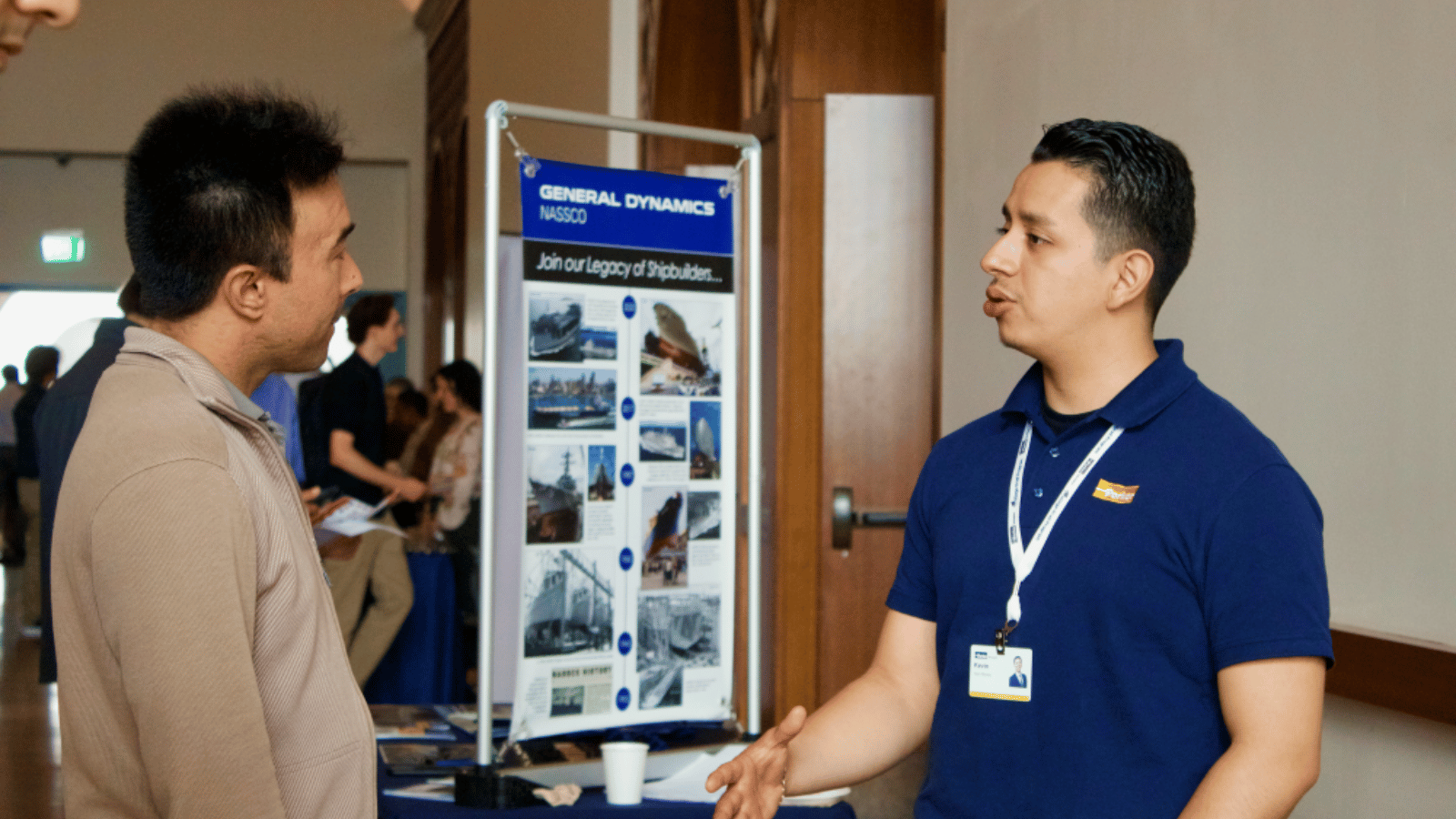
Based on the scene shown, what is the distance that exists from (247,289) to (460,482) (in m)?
4.10

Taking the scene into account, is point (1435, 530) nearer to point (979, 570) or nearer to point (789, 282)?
point (979, 570)

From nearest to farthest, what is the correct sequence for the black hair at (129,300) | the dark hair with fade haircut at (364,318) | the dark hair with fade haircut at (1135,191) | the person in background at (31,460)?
1. the dark hair with fade haircut at (1135,191)
2. the black hair at (129,300)
3. the dark hair with fade haircut at (364,318)
4. the person in background at (31,460)

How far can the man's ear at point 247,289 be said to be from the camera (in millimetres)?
1315

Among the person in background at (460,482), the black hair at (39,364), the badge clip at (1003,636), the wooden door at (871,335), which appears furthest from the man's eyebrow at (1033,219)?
the black hair at (39,364)

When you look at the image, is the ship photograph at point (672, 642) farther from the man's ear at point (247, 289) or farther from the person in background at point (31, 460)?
the person in background at point (31, 460)

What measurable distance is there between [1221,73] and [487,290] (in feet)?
4.34

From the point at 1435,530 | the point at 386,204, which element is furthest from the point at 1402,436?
the point at 386,204

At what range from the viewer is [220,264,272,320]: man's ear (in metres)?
1.32

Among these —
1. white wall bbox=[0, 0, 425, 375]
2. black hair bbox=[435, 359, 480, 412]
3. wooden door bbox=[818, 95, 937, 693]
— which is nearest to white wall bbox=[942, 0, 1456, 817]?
wooden door bbox=[818, 95, 937, 693]

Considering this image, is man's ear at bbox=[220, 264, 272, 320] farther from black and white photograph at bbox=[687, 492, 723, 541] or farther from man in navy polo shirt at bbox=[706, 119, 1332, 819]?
black and white photograph at bbox=[687, 492, 723, 541]

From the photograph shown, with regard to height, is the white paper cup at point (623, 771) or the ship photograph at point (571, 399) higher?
the ship photograph at point (571, 399)

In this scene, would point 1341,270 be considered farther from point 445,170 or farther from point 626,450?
point 445,170

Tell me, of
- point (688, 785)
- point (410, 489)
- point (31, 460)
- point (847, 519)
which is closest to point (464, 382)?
point (410, 489)

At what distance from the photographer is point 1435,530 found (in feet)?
5.40
